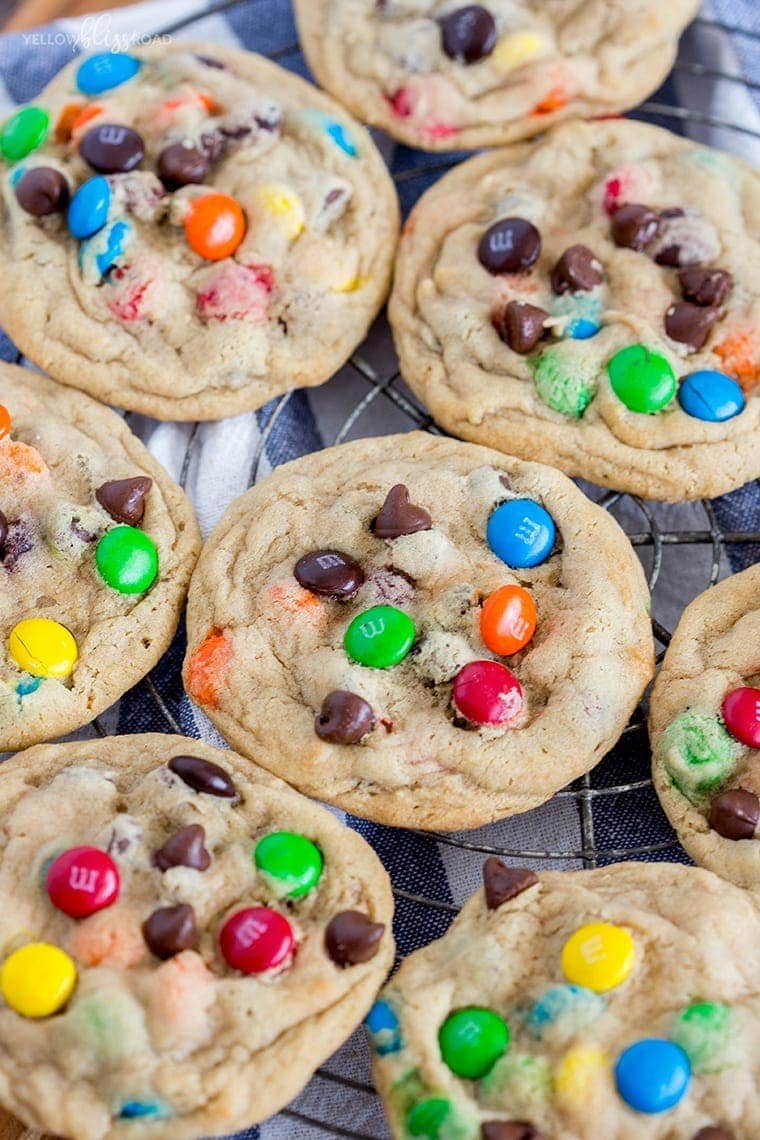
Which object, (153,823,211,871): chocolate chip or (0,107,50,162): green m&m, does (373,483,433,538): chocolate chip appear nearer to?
(153,823,211,871): chocolate chip

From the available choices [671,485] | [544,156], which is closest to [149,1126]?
[671,485]

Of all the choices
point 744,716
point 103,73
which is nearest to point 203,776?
point 744,716

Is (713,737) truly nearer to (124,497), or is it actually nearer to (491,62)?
(124,497)

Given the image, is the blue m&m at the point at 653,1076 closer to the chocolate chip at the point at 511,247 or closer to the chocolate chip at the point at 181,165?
the chocolate chip at the point at 511,247

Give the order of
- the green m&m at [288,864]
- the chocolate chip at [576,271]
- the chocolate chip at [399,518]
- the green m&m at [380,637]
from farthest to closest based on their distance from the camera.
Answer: the chocolate chip at [576,271] < the chocolate chip at [399,518] < the green m&m at [380,637] < the green m&m at [288,864]

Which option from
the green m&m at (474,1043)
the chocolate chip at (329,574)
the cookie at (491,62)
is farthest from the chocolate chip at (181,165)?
the green m&m at (474,1043)
